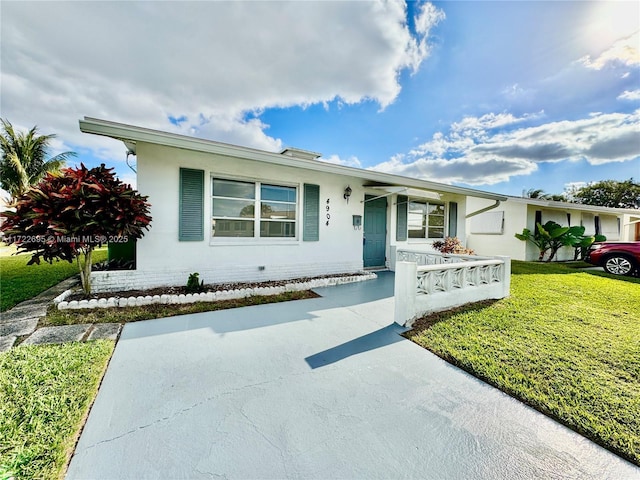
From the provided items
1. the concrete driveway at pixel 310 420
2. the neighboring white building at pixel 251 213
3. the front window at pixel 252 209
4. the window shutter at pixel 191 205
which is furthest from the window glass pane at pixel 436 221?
the window shutter at pixel 191 205

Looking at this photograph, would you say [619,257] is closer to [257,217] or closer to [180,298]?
[257,217]

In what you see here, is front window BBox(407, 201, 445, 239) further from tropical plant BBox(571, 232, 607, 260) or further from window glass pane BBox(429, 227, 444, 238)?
tropical plant BBox(571, 232, 607, 260)

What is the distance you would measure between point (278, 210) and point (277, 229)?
20.5 inches

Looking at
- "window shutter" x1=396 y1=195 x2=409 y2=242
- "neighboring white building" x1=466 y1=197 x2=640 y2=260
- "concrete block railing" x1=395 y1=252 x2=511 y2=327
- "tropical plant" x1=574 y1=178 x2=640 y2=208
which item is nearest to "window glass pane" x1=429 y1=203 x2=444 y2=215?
"window shutter" x1=396 y1=195 x2=409 y2=242

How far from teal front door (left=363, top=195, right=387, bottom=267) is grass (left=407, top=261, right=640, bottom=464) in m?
4.20

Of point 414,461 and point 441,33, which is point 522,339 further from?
point 441,33

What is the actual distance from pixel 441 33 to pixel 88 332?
36.3ft

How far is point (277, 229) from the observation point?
702cm

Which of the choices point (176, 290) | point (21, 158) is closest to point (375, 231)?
point (176, 290)

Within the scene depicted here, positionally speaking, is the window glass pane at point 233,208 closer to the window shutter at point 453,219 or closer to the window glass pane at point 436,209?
the window glass pane at point 436,209

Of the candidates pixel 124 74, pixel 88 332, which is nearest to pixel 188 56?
pixel 124 74

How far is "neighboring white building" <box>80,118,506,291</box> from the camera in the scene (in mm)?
5430

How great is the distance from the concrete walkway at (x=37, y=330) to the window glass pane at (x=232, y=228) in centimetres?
281

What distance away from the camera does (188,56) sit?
7.11 meters
